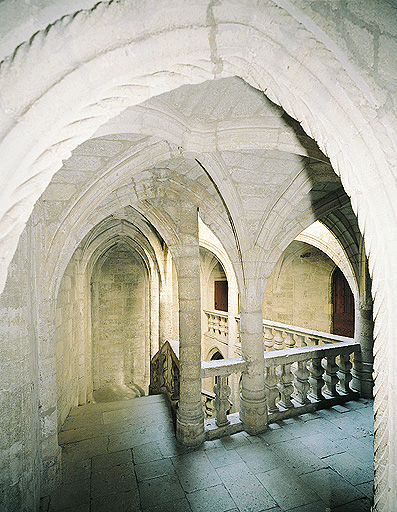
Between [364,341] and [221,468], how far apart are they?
128 inches

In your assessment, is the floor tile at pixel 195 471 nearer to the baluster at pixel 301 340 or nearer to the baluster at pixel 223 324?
the baluster at pixel 301 340

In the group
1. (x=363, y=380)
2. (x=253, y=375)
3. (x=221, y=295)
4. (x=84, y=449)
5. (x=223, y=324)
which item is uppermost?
(x=221, y=295)

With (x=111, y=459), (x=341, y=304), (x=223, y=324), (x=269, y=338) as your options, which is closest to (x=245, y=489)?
(x=111, y=459)

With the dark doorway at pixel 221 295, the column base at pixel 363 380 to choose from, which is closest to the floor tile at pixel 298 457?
the column base at pixel 363 380

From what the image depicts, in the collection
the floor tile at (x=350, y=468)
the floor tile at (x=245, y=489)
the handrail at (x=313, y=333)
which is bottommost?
the floor tile at (x=245, y=489)

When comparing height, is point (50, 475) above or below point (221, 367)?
below

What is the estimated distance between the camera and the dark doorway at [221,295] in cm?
1432

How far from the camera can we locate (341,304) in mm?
10039

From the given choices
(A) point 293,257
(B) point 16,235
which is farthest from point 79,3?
(A) point 293,257

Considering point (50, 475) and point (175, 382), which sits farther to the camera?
point (175, 382)

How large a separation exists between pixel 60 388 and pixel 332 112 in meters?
4.74

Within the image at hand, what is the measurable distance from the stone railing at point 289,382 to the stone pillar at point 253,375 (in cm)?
13

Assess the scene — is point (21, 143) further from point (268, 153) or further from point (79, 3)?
point (268, 153)

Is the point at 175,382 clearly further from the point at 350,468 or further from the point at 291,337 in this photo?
the point at 291,337
